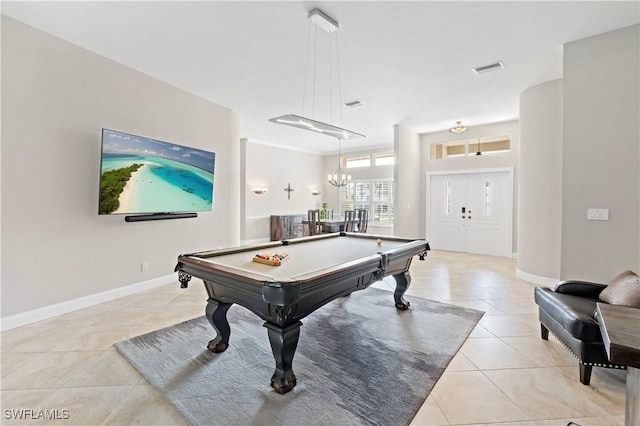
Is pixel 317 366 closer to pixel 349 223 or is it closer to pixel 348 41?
pixel 348 41

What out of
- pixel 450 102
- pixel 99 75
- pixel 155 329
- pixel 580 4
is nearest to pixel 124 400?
pixel 155 329

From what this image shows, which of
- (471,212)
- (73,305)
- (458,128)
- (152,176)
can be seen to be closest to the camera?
(73,305)

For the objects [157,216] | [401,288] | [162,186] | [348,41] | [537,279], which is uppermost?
[348,41]

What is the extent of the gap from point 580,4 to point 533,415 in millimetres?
3583

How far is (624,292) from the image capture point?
221 centimetres

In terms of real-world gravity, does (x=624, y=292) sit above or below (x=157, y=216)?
below

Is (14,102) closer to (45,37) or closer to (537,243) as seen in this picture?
(45,37)

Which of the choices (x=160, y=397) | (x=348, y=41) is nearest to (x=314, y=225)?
(x=348, y=41)

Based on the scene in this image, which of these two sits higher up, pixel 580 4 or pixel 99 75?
pixel 580 4

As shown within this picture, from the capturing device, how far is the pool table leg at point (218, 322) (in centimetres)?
256

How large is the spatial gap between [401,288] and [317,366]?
5.40 feet

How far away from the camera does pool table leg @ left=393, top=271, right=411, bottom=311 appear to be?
141 inches

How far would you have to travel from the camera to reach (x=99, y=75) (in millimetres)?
3719

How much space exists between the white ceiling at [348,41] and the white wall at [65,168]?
0.90 feet
